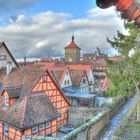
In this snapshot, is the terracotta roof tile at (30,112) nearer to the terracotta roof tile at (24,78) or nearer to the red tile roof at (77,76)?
the terracotta roof tile at (24,78)

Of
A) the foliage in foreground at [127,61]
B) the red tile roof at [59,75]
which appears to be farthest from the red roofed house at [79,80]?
the foliage in foreground at [127,61]

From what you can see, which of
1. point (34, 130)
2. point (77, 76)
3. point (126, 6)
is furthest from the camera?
point (77, 76)

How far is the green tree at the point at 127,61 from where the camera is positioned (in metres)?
12.7

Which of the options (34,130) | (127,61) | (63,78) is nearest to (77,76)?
(63,78)

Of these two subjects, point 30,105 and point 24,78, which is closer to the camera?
point 30,105

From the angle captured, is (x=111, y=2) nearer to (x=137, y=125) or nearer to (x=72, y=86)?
(x=137, y=125)

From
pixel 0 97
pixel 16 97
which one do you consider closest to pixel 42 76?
pixel 16 97

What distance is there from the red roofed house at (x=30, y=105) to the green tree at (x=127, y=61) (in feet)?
19.4

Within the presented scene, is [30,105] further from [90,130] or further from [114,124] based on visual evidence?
[90,130]

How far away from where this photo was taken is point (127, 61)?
520 inches

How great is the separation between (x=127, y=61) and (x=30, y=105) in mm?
7870

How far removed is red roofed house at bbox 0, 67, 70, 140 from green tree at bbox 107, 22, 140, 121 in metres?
5.91

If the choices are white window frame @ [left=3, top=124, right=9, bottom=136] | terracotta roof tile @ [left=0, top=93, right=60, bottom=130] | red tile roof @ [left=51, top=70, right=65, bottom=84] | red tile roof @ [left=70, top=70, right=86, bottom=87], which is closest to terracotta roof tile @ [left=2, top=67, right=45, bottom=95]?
terracotta roof tile @ [left=0, top=93, right=60, bottom=130]

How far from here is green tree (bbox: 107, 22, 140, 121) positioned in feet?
41.6
